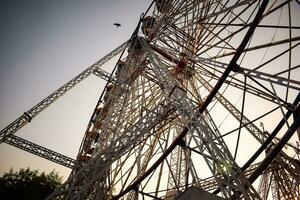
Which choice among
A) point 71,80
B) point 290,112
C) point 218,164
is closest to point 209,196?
point 218,164

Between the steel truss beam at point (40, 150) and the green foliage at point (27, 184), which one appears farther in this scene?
the green foliage at point (27, 184)

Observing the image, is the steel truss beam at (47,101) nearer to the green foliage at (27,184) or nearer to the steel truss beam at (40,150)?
the steel truss beam at (40,150)

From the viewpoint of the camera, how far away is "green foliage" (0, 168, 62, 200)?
2216 cm

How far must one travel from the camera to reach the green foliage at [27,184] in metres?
22.2

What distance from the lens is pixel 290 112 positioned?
19.7 ft

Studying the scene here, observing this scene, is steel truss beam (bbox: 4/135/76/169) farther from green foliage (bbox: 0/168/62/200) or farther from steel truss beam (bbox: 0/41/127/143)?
green foliage (bbox: 0/168/62/200)

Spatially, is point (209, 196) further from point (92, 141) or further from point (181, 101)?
point (92, 141)

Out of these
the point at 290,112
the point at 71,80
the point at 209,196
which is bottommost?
the point at 209,196

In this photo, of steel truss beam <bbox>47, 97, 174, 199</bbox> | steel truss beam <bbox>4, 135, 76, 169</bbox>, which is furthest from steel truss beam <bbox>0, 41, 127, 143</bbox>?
steel truss beam <bbox>47, 97, 174, 199</bbox>

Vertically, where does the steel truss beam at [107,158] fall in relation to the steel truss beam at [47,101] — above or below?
below

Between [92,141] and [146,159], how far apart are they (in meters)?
7.71

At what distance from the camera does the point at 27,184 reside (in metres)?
24.4

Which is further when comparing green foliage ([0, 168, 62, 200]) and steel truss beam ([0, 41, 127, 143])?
green foliage ([0, 168, 62, 200])

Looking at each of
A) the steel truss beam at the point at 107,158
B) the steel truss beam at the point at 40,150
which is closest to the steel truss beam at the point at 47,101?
the steel truss beam at the point at 40,150
